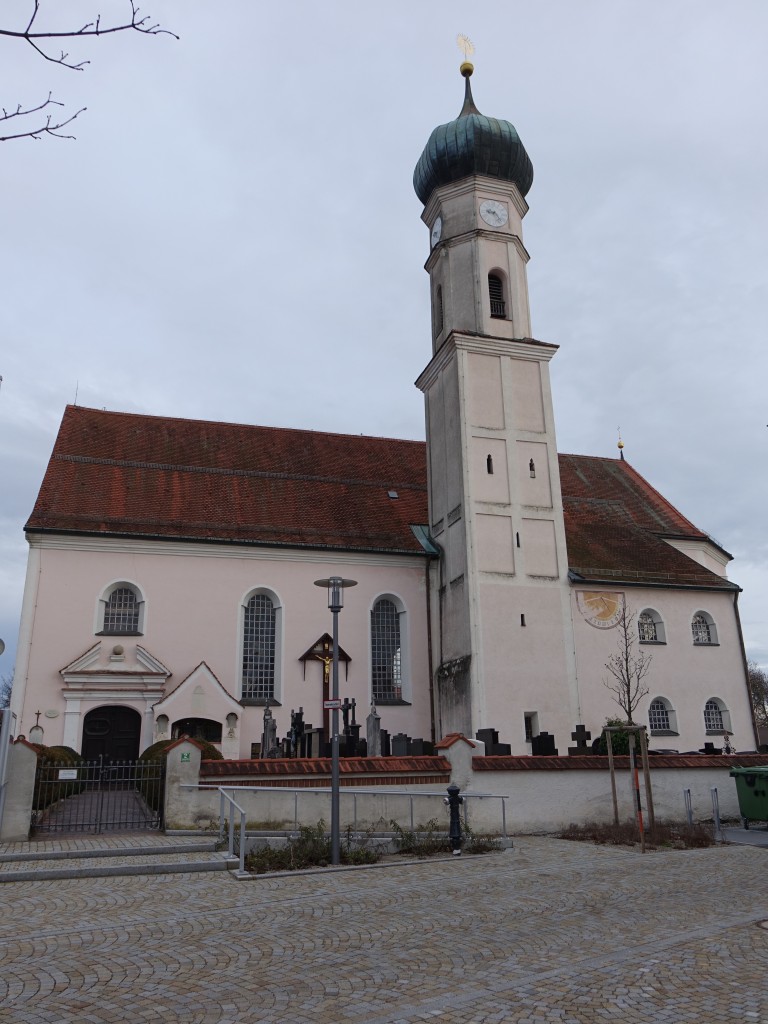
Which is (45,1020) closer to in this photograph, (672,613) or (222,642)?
(222,642)

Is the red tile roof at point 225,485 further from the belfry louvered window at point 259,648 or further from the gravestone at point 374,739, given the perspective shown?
the gravestone at point 374,739

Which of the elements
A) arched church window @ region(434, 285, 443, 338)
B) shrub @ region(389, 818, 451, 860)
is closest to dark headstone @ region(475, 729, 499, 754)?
shrub @ region(389, 818, 451, 860)

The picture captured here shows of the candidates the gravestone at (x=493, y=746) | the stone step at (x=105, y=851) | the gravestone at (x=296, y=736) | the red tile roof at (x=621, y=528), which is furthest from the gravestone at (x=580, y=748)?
the stone step at (x=105, y=851)

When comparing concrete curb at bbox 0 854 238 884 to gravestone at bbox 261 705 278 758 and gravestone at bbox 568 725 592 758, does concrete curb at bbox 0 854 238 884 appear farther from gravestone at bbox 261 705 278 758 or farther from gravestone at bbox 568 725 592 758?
gravestone at bbox 568 725 592 758

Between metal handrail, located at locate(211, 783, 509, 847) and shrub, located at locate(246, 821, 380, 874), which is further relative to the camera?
metal handrail, located at locate(211, 783, 509, 847)

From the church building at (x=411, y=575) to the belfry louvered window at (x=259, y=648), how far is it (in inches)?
2.4

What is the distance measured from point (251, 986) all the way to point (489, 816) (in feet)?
31.5

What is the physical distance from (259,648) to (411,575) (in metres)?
4.91

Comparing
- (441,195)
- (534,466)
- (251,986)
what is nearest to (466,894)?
(251,986)

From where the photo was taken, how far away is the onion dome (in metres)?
26.2

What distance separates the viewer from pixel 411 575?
80.7 ft

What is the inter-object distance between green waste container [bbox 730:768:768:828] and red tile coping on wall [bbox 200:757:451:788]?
18.6 ft

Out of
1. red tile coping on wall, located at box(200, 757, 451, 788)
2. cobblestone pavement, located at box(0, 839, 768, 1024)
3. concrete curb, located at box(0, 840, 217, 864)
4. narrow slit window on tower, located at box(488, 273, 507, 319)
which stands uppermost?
narrow slit window on tower, located at box(488, 273, 507, 319)

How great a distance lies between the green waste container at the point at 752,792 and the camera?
15.3 meters
